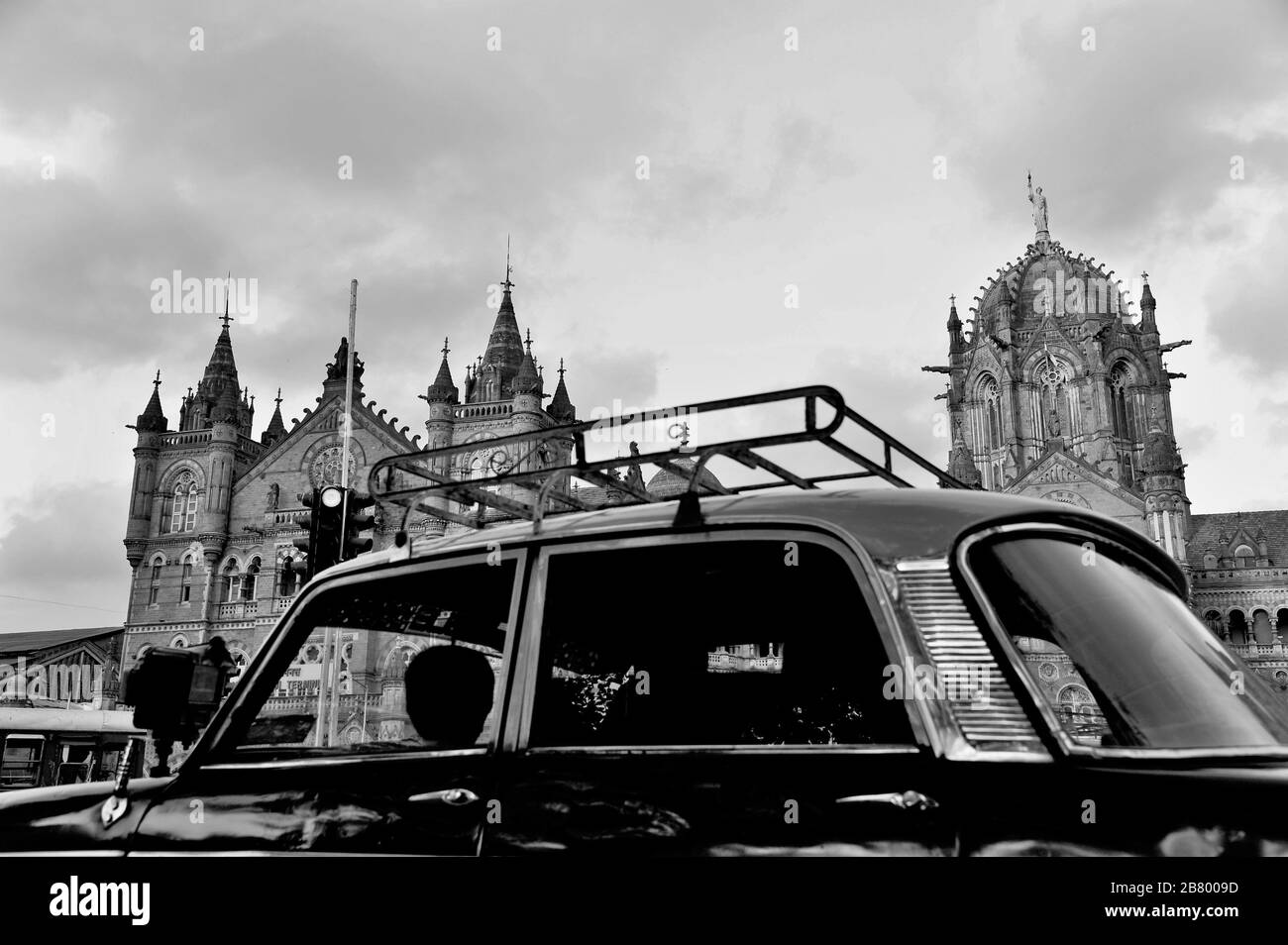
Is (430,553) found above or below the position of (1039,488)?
below

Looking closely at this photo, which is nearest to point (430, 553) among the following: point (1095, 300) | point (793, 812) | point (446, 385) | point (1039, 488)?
point (793, 812)

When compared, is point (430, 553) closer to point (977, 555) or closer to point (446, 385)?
point (977, 555)

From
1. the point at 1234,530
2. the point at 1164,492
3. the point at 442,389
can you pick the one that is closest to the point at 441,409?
the point at 442,389

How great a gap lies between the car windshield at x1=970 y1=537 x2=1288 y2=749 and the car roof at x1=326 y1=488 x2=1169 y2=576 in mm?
65

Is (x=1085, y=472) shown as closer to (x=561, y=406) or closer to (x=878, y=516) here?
(x=561, y=406)

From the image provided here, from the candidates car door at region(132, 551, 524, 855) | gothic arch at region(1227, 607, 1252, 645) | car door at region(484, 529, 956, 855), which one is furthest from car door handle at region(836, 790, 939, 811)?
gothic arch at region(1227, 607, 1252, 645)

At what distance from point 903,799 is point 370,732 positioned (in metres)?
1.44

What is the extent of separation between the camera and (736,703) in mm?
2928

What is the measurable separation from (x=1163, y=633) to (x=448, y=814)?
4.44 feet

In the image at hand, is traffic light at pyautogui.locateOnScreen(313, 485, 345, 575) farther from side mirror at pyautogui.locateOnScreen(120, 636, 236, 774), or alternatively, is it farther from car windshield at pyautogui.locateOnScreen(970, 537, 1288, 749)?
car windshield at pyautogui.locateOnScreen(970, 537, 1288, 749)

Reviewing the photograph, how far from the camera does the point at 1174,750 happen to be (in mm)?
1634

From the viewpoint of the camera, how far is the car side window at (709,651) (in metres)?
2.19

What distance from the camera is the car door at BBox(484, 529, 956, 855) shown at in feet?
5.51
